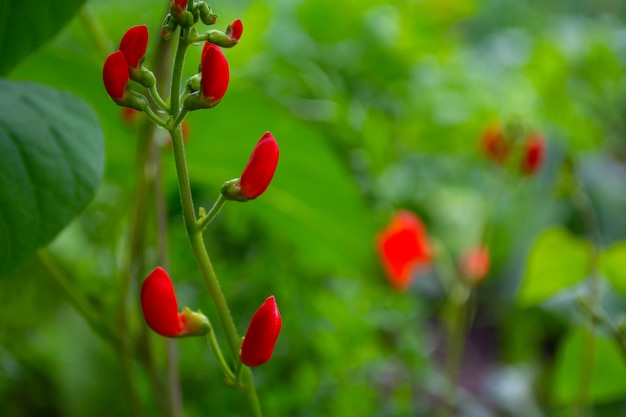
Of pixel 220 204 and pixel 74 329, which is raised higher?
pixel 220 204

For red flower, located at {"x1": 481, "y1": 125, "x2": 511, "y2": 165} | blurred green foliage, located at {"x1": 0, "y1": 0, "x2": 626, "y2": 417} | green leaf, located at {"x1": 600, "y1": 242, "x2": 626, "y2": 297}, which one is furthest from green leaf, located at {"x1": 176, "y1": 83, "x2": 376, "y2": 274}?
green leaf, located at {"x1": 600, "y1": 242, "x2": 626, "y2": 297}

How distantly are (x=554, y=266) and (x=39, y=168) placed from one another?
53cm

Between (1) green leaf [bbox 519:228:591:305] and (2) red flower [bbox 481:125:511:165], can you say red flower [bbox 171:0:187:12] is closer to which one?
(2) red flower [bbox 481:125:511:165]

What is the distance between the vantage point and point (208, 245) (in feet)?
2.30

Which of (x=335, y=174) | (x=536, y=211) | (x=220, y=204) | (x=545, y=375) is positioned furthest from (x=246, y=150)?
(x=536, y=211)

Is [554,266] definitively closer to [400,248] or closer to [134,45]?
[400,248]

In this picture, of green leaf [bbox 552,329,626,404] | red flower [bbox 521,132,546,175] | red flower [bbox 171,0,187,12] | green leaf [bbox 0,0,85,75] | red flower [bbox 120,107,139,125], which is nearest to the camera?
red flower [bbox 171,0,187,12]

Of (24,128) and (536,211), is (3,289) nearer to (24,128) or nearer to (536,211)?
(24,128)

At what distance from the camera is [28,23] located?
0.36m

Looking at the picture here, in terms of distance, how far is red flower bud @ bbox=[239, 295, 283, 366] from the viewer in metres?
0.25

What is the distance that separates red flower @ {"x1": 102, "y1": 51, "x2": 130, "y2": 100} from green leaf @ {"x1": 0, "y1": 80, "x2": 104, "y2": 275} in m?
0.09

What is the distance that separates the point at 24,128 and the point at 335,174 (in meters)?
0.34

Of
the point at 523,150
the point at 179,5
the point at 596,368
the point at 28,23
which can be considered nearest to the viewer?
the point at 179,5

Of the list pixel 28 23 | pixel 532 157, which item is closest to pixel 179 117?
pixel 28 23
